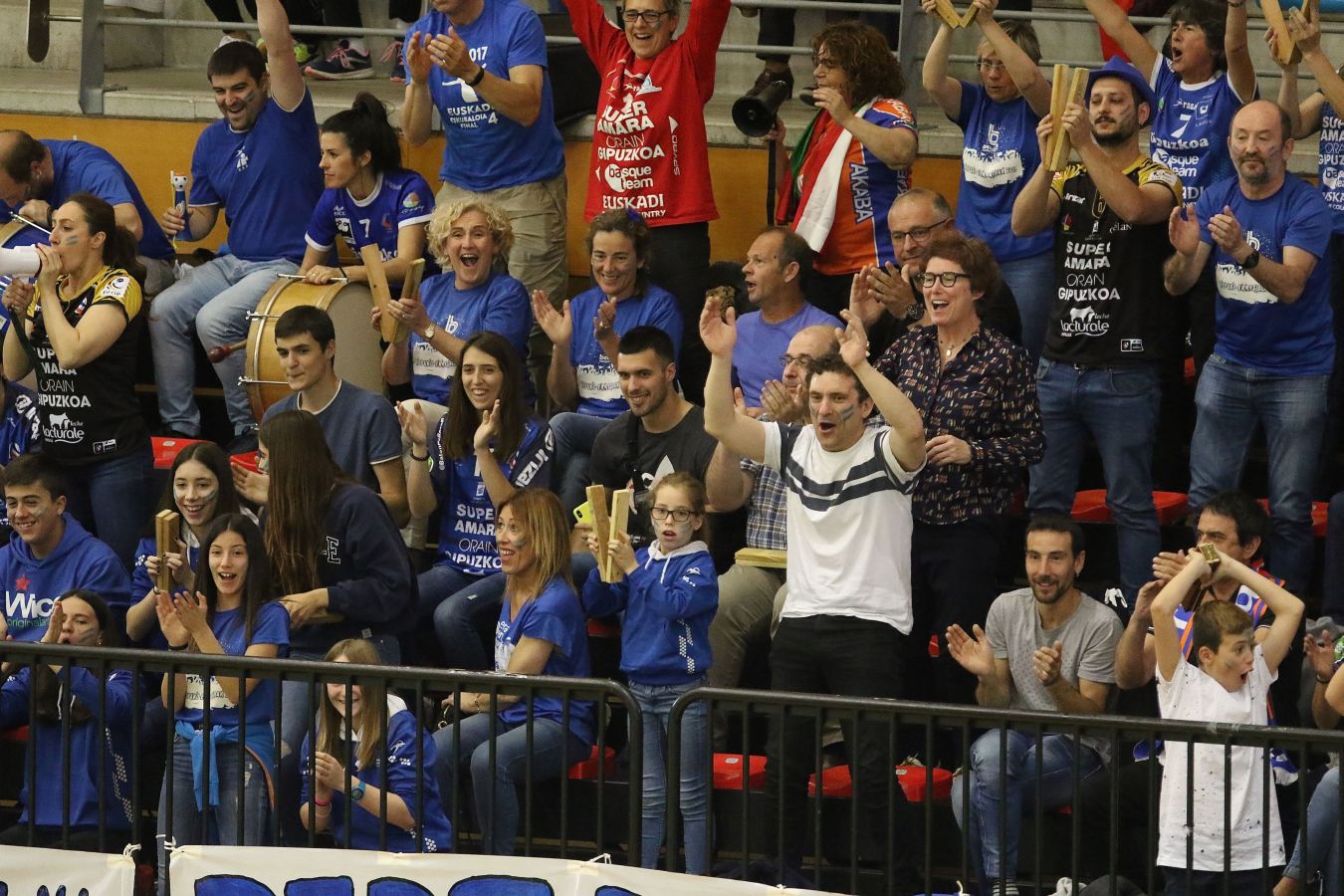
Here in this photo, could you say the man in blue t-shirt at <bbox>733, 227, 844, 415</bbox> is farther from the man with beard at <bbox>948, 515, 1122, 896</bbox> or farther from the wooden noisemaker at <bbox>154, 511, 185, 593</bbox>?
the wooden noisemaker at <bbox>154, 511, 185, 593</bbox>

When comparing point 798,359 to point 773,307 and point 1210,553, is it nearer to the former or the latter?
point 773,307

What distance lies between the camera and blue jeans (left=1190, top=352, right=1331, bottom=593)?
820 cm

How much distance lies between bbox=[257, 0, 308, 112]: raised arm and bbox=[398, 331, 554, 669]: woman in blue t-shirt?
7.36 feet

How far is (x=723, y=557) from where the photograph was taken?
866cm

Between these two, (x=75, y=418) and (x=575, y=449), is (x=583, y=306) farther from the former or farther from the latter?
(x=75, y=418)

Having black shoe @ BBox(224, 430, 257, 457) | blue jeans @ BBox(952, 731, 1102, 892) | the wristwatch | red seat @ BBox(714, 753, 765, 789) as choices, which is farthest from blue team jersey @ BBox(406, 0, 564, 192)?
the wristwatch

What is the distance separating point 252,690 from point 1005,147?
13.6 ft

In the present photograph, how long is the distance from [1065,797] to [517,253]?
405 cm

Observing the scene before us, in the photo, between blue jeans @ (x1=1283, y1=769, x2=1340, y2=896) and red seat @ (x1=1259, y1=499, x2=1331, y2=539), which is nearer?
blue jeans @ (x1=1283, y1=769, x2=1340, y2=896)

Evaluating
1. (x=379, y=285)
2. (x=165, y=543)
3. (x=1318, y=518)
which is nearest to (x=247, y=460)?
(x=379, y=285)

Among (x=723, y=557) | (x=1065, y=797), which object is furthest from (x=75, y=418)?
(x=1065, y=797)

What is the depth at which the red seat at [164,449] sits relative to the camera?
31.1 ft

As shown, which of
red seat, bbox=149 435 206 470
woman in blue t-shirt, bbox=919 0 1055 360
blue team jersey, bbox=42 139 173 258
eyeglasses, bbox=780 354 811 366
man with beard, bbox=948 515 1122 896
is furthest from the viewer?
blue team jersey, bbox=42 139 173 258

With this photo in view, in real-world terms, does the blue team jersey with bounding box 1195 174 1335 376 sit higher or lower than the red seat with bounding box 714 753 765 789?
higher
